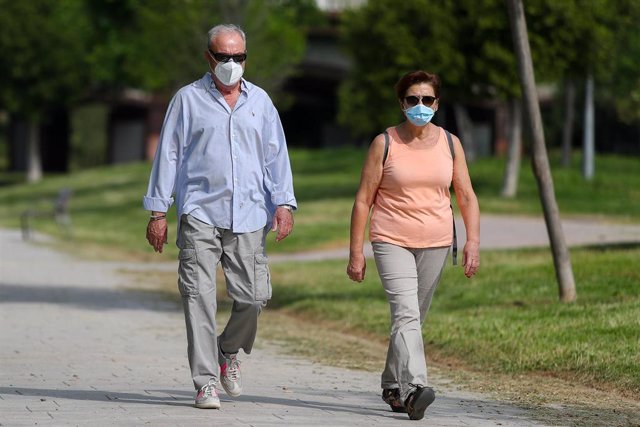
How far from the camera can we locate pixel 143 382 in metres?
9.62

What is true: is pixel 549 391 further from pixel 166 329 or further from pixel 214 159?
pixel 166 329

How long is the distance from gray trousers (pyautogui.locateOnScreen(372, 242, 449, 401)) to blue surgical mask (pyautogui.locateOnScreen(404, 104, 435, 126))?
2.21 feet

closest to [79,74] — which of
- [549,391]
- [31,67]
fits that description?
[31,67]

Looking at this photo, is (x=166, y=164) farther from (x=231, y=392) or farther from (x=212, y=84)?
(x=231, y=392)

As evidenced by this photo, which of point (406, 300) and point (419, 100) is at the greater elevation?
point (419, 100)

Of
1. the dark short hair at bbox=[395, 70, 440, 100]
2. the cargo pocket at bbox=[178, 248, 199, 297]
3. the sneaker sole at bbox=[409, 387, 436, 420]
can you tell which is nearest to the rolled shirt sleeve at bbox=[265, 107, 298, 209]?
the cargo pocket at bbox=[178, 248, 199, 297]

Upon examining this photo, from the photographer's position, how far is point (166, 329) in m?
13.7

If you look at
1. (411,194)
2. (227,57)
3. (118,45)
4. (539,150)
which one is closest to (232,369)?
(411,194)

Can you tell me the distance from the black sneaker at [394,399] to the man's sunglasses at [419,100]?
1543 millimetres

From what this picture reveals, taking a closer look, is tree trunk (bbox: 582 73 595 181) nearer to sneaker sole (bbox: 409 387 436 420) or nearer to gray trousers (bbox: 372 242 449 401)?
gray trousers (bbox: 372 242 449 401)

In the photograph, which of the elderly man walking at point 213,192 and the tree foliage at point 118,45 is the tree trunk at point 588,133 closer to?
the tree foliage at point 118,45

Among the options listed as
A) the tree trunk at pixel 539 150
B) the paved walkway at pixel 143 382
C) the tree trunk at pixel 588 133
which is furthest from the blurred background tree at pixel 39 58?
the tree trunk at pixel 539 150

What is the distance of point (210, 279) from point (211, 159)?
0.64m

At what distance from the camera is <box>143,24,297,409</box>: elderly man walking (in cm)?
824
